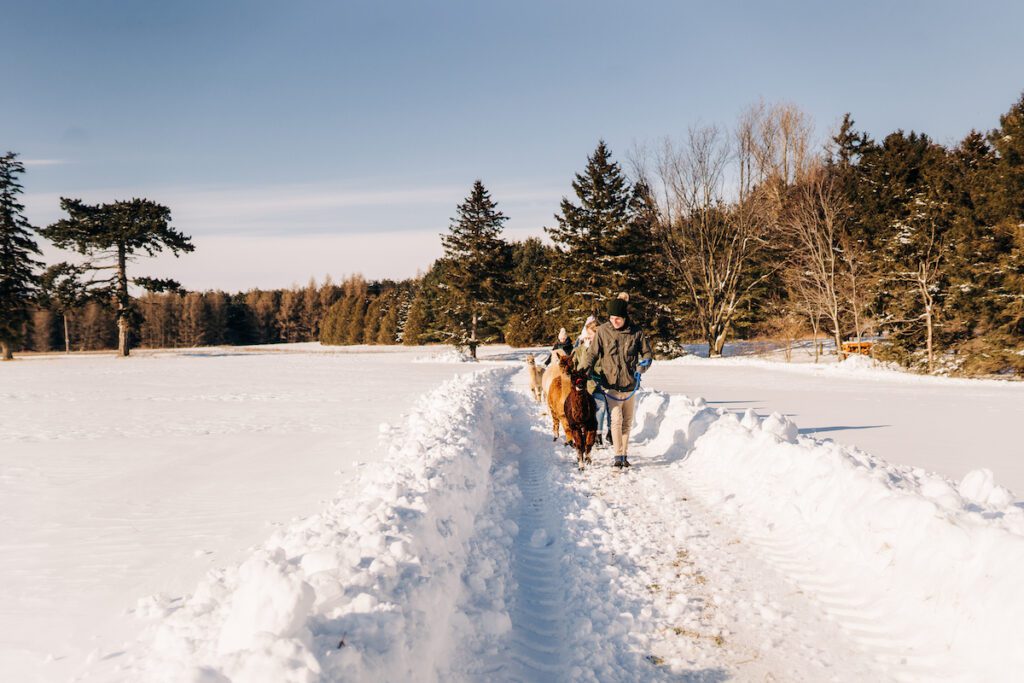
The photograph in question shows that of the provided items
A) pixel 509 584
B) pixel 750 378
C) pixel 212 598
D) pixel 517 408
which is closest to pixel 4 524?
pixel 212 598

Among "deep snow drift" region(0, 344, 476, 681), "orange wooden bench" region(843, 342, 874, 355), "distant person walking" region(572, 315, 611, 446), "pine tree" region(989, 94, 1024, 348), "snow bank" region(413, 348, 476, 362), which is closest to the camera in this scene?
"deep snow drift" region(0, 344, 476, 681)

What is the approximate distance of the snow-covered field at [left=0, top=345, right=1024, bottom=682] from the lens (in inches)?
120

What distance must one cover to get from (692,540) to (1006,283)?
77.4ft

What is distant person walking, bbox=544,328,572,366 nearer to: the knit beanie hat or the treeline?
the knit beanie hat

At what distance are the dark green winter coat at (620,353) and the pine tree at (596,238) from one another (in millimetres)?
28939

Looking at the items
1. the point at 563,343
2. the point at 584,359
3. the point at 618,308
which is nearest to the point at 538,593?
the point at 618,308

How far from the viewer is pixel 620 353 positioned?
7973mm

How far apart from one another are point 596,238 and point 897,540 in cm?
3442

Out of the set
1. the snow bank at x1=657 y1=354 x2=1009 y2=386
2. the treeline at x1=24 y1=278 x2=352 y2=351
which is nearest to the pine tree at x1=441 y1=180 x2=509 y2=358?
the snow bank at x1=657 y1=354 x2=1009 y2=386

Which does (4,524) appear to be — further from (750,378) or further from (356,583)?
(750,378)

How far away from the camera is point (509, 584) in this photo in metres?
4.31

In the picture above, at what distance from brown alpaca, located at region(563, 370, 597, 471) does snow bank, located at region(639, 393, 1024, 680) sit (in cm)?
147

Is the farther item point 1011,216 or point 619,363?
point 1011,216

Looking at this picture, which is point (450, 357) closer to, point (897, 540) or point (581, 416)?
point (581, 416)
